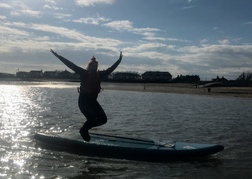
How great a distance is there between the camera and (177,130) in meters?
13.1

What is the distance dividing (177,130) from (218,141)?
222cm

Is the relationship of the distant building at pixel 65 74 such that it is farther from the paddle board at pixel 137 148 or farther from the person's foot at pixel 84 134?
the person's foot at pixel 84 134

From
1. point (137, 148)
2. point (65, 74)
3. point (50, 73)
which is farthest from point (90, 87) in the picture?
point (50, 73)

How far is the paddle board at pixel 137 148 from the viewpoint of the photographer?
835 cm

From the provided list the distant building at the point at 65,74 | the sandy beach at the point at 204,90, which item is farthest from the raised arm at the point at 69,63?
the distant building at the point at 65,74

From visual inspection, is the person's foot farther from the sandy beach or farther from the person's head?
the sandy beach

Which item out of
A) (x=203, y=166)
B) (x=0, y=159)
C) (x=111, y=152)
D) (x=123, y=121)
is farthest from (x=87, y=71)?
(x=123, y=121)

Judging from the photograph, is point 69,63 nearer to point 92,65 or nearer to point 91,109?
point 92,65

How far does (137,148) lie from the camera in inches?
333

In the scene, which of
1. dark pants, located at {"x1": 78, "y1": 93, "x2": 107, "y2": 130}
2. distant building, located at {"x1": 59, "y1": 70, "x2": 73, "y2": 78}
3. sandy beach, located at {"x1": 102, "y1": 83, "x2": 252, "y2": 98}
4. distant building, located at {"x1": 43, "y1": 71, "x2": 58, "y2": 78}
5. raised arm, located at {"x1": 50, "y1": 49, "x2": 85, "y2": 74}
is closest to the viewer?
raised arm, located at {"x1": 50, "y1": 49, "x2": 85, "y2": 74}

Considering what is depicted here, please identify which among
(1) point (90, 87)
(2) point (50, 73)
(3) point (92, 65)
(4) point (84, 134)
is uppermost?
(2) point (50, 73)

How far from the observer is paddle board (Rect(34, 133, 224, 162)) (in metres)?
8.35

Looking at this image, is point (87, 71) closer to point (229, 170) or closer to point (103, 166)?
point (103, 166)

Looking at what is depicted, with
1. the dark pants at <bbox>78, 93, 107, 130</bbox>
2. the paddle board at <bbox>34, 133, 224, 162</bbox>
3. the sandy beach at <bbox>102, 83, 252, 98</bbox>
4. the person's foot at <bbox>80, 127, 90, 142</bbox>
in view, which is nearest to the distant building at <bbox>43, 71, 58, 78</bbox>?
the sandy beach at <bbox>102, 83, 252, 98</bbox>
